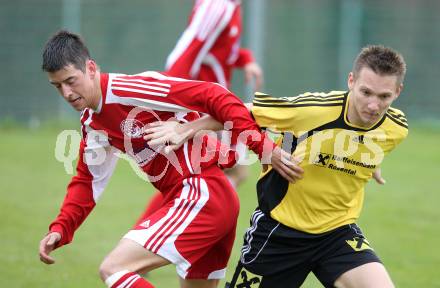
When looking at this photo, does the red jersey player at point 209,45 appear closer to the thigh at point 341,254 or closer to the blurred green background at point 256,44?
the thigh at point 341,254

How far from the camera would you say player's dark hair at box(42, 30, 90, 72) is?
174 inches

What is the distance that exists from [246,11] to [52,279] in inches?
416

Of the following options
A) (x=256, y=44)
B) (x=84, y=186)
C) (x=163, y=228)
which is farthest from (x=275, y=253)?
(x=256, y=44)

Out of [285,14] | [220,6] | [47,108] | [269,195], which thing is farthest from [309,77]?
[269,195]

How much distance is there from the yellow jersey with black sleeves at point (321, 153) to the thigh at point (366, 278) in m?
0.27

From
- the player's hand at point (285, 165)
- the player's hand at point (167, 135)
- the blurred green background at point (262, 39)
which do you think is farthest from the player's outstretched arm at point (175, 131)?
the blurred green background at point (262, 39)

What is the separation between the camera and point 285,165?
4398 mm

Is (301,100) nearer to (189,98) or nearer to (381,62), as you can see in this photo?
(381,62)

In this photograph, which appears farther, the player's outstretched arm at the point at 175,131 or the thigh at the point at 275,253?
the thigh at the point at 275,253

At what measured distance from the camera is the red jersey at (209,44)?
22.9ft

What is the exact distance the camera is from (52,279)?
6234mm

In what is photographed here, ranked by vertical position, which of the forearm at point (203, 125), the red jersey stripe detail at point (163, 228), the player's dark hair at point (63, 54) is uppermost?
the player's dark hair at point (63, 54)

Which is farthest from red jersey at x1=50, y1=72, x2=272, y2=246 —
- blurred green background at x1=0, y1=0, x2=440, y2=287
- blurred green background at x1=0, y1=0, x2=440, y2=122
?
blurred green background at x1=0, y1=0, x2=440, y2=122
